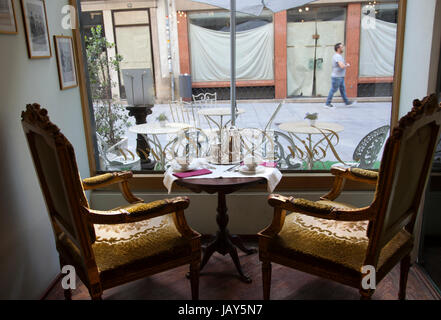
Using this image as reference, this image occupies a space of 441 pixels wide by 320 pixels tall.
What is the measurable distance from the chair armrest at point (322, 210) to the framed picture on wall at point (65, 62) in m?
1.63

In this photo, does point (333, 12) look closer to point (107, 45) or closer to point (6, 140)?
point (107, 45)

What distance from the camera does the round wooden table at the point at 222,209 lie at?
2068 millimetres

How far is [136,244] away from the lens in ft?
6.33

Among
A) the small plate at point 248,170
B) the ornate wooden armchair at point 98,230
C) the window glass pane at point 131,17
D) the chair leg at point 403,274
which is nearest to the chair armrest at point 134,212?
the ornate wooden armchair at point 98,230

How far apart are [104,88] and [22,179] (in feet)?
3.48

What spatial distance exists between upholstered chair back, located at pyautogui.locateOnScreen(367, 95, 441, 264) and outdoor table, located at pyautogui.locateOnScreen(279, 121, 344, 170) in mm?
977

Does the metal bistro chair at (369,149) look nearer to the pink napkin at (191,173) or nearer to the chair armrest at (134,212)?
the pink napkin at (191,173)

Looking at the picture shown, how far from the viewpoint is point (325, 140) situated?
286cm

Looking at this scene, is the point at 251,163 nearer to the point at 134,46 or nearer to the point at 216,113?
the point at 216,113

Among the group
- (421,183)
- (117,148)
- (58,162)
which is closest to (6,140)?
(58,162)

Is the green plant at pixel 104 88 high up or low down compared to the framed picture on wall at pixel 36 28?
down

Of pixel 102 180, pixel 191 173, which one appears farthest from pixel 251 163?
pixel 102 180
